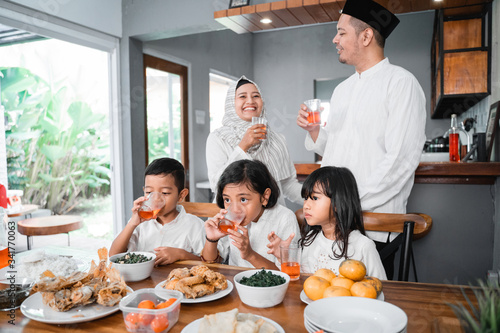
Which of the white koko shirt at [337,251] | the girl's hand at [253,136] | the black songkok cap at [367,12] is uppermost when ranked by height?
the black songkok cap at [367,12]

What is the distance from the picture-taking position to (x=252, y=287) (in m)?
0.90

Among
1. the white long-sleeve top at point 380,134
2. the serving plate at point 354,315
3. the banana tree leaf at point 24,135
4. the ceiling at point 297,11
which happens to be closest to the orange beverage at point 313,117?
the white long-sleeve top at point 380,134

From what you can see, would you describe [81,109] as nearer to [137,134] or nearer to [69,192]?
[137,134]

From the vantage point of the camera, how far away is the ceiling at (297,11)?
274 centimetres

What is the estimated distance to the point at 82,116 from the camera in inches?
159

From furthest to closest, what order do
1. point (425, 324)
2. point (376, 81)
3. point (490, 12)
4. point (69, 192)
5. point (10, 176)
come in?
point (69, 192) → point (10, 176) → point (490, 12) → point (376, 81) → point (425, 324)

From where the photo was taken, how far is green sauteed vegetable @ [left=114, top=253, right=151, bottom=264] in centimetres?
116

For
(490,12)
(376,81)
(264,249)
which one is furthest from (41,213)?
(490,12)

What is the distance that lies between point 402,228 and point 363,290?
628mm

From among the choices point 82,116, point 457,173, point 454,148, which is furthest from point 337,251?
point 82,116

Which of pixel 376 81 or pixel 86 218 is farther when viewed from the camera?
pixel 86 218

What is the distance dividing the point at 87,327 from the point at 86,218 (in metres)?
3.81

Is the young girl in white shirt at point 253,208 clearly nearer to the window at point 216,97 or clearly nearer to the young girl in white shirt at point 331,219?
the young girl in white shirt at point 331,219

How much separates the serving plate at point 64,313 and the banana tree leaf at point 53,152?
3299 mm
